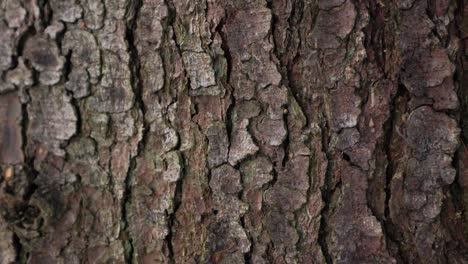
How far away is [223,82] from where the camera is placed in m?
1.14

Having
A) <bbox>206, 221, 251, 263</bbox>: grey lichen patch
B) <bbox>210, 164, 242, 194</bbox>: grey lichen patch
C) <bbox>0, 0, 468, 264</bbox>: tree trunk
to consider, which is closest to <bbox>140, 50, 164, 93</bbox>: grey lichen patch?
<bbox>0, 0, 468, 264</bbox>: tree trunk

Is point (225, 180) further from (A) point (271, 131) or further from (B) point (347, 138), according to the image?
(B) point (347, 138)


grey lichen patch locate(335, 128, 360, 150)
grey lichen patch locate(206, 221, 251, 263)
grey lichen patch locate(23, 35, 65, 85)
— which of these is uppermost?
grey lichen patch locate(23, 35, 65, 85)

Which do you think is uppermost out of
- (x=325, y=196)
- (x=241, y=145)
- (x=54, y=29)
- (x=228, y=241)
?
(x=54, y=29)

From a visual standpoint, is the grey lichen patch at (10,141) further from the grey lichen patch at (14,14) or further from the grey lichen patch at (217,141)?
the grey lichen patch at (217,141)

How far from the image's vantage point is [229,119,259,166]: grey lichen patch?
3.73 feet

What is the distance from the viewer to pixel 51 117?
43.6 inches

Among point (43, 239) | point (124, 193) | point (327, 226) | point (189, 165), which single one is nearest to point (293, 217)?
point (327, 226)

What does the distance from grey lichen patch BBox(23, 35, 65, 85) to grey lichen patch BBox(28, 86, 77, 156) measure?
0.02m

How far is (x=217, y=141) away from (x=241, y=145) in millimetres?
52

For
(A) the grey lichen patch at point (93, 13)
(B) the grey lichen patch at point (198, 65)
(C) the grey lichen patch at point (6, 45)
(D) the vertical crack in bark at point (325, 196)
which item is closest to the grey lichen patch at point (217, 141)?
(B) the grey lichen patch at point (198, 65)

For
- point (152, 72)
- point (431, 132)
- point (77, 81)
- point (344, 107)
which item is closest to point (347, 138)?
point (344, 107)

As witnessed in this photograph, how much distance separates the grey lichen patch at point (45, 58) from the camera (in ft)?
3.59

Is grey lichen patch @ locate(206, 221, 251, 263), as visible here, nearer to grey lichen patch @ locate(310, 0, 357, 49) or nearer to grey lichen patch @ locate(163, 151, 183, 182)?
grey lichen patch @ locate(163, 151, 183, 182)
